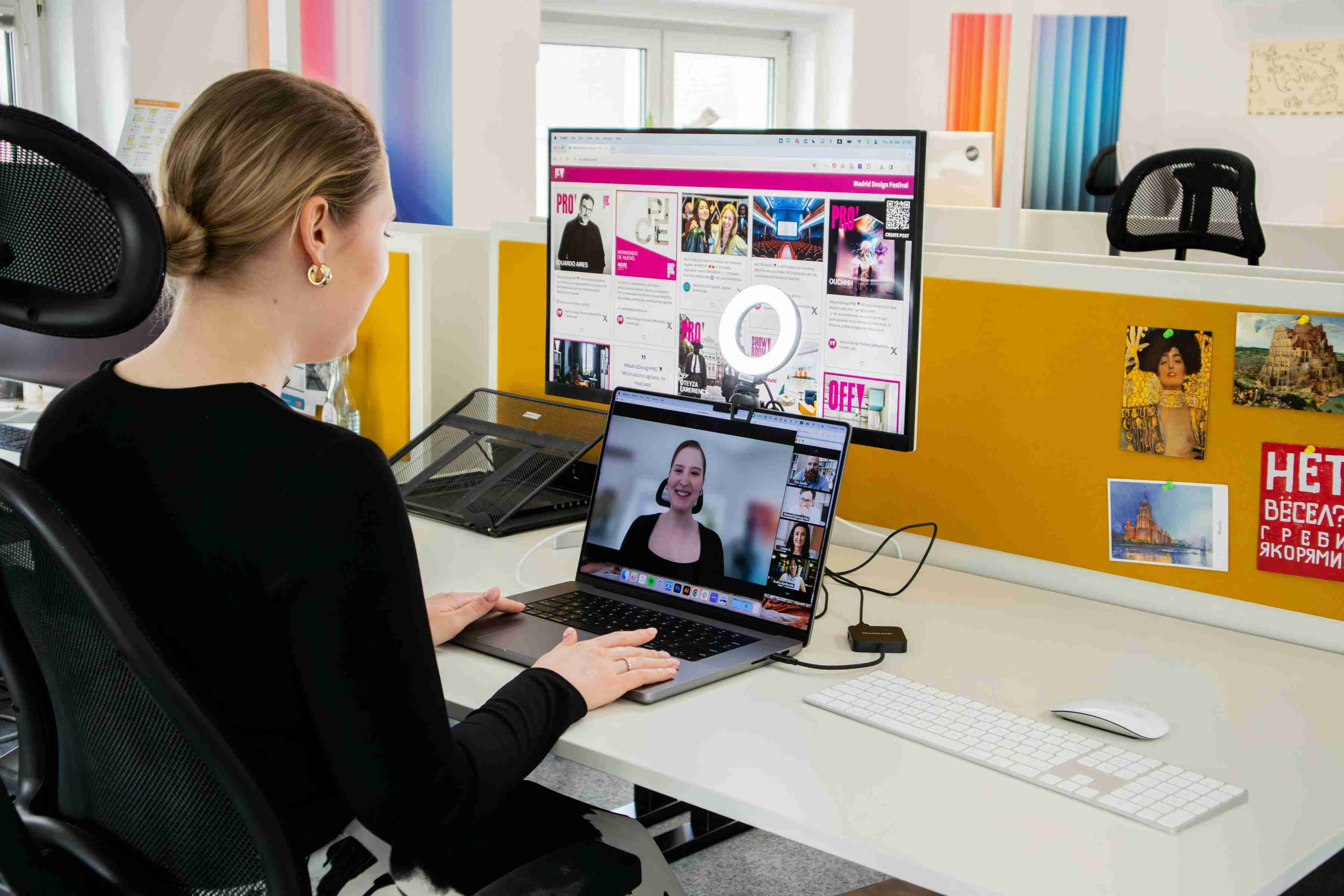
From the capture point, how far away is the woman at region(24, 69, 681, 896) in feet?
2.76

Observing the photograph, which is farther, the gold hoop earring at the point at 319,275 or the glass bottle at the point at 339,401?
the glass bottle at the point at 339,401

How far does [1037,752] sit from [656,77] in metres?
5.18

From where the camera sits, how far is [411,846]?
3.39 ft

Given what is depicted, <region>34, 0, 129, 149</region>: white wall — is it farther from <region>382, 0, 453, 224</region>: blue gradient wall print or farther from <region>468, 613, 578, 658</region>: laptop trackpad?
<region>468, 613, 578, 658</region>: laptop trackpad

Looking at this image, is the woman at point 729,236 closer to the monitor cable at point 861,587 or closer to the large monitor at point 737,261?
the large monitor at point 737,261

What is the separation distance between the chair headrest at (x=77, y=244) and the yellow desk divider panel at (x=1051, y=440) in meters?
1.01

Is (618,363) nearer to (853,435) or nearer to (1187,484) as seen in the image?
(853,435)

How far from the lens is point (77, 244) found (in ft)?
2.32

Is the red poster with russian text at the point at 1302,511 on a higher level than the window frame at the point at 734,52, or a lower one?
lower

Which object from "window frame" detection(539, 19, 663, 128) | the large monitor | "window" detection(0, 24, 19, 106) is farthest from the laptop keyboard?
"window frame" detection(539, 19, 663, 128)

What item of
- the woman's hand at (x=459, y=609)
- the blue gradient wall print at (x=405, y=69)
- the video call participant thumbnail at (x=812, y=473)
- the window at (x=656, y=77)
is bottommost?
the woman's hand at (x=459, y=609)

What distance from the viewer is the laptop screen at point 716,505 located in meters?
1.26

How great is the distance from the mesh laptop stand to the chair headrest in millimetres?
924

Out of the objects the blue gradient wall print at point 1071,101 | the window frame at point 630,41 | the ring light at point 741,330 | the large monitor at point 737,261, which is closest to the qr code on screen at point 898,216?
the large monitor at point 737,261
